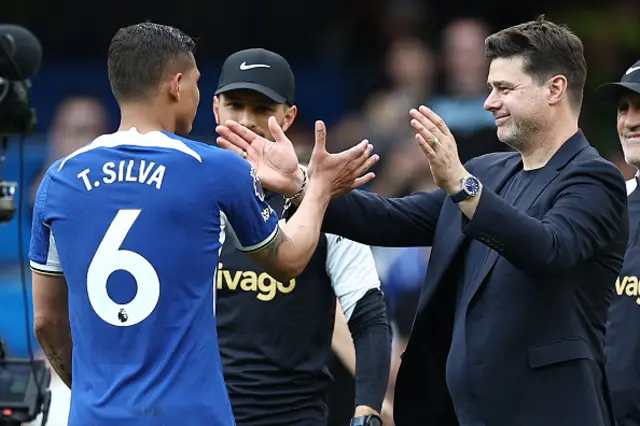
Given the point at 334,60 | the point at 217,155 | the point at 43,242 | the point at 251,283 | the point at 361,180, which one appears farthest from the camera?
the point at 334,60

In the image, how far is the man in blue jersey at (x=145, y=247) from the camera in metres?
4.04

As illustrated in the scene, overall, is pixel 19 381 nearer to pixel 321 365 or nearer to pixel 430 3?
pixel 321 365

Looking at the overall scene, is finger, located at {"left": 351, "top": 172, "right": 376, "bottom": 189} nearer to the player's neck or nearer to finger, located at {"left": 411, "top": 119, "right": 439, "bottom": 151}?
finger, located at {"left": 411, "top": 119, "right": 439, "bottom": 151}

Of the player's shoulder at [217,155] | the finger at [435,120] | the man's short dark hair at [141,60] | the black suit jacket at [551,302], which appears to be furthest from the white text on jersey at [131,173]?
the black suit jacket at [551,302]

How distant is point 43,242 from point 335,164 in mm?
1007

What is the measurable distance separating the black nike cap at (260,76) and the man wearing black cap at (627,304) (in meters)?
1.34

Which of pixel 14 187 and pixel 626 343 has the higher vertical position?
pixel 14 187

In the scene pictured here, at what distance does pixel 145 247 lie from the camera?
4055 millimetres

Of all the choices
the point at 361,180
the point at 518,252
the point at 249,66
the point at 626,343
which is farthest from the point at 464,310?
the point at 249,66

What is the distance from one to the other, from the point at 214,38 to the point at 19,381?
6898 millimetres

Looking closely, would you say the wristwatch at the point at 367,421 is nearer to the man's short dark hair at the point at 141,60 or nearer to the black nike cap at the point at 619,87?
the black nike cap at the point at 619,87

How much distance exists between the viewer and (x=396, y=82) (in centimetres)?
1075

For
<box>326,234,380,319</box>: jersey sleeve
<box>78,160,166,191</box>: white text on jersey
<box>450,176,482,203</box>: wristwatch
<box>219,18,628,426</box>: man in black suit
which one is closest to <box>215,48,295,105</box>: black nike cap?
<box>326,234,380,319</box>: jersey sleeve

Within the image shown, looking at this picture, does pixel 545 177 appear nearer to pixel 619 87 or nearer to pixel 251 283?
pixel 619 87
